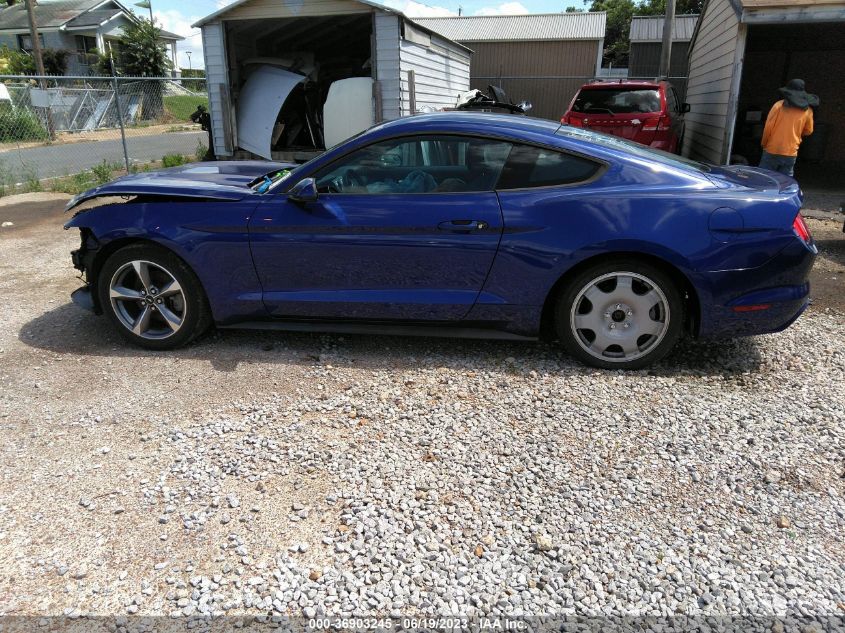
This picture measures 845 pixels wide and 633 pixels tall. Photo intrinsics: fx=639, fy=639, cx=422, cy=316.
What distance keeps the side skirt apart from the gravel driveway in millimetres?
187

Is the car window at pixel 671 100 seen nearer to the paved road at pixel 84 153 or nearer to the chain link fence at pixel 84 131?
the chain link fence at pixel 84 131

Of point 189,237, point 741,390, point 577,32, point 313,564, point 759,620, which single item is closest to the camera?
point 759,620

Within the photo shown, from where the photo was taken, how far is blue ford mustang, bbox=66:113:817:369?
3.74 meters

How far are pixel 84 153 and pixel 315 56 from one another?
790 cm

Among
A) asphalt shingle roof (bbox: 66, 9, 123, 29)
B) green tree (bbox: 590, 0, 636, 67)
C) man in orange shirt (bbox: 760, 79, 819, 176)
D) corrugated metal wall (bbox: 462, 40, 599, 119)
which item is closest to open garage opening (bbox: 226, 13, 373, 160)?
man in orange shirt (bbox: 760, 79, 819, 176)

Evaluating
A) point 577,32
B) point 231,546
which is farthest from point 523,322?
point 577,32

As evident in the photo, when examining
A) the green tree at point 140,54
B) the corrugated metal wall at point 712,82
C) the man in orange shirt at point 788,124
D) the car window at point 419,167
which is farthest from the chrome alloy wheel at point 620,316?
the green tree at point 140,54

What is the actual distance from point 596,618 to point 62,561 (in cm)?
203

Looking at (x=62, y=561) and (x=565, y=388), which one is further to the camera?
(x=565, y=388)

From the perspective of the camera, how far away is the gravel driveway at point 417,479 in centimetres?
235

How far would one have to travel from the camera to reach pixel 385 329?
4.20m

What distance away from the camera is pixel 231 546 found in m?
2.56

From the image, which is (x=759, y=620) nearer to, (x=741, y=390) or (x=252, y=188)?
(x=741, y=390)

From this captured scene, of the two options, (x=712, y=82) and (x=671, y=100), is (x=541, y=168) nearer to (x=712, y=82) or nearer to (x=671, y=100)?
(x=671, y=100)
